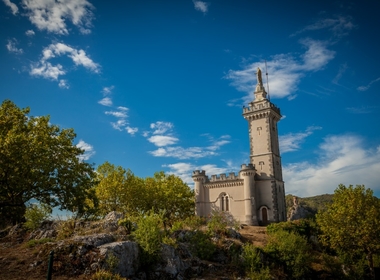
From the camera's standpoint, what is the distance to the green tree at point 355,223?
27.7 m

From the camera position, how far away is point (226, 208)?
148 ft

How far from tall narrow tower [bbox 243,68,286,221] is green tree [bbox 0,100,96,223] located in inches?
1127

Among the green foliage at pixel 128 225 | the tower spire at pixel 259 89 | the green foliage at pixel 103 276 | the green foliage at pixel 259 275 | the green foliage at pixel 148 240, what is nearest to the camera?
the green foliage at pixel 103 276

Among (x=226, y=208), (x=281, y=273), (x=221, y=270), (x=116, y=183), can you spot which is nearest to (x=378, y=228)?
Result: (x=281, y=273)

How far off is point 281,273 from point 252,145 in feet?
80.5

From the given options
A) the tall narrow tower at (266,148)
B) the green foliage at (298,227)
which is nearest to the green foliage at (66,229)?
the green foliage at (298,227)

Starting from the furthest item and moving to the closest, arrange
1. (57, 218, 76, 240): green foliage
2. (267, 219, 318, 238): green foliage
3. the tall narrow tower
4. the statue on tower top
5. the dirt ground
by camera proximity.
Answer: the statue on tower top → the tall narrow tower → (267, 219, 318, 238): green foliage → (57, 218, 76, 240): green foliage → the dirt ground

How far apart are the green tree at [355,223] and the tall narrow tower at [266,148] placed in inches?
488

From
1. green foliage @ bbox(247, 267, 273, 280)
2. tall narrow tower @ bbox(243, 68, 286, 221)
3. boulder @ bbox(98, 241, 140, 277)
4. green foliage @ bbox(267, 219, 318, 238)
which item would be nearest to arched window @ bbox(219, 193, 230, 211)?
tall narrow tower @ bbox(243, 68, 286, 221)

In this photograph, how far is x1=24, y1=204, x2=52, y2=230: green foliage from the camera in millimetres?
20917

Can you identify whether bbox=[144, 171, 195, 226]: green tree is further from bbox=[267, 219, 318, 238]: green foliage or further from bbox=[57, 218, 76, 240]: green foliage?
bbox=[57, 218, 76, 240]: green foliage

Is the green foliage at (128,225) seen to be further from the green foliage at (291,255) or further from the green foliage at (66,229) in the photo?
the green foliage at (291,255)

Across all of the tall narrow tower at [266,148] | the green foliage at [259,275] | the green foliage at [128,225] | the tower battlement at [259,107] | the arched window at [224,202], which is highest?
the tower battlement at [259,107]

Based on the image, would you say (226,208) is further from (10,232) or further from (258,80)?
(10,232)
